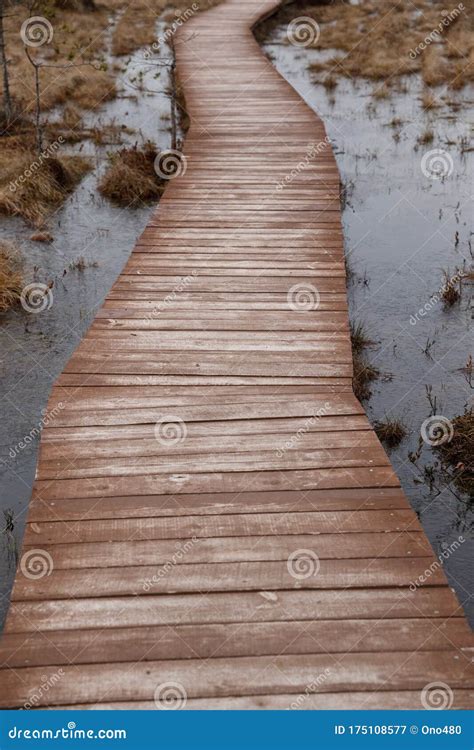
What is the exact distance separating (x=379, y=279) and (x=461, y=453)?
2985 mm

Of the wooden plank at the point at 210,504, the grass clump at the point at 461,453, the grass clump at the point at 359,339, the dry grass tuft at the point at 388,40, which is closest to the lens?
the wooden plank at the point at 210,504

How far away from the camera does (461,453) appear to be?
17.8 feet

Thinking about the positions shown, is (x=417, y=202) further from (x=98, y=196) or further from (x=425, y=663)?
(x=425, y=663)

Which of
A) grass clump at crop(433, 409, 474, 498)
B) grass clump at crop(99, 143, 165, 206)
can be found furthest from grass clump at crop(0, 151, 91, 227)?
grass clump at crop(433, 409, 474, 498)

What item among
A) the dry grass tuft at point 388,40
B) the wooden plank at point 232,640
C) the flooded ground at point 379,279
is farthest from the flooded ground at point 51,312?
the dry grass tuft at point 388,40

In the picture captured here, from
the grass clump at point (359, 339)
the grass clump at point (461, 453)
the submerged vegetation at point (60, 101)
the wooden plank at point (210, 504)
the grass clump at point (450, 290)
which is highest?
the wooden plank at point (210, 504)

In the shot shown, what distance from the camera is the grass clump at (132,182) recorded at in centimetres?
991

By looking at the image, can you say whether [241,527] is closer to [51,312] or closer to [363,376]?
[363,376]

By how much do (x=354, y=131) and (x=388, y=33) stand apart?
7.71 meters

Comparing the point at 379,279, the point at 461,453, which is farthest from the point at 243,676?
the point at 379,279

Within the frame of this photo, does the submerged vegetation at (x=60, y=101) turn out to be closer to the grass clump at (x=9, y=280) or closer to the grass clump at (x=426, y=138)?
the grass clump at (x=9, y=280)

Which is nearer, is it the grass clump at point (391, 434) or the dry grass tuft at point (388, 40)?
the grass clump at point (391, 434)

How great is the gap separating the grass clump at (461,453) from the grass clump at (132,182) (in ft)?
17.9

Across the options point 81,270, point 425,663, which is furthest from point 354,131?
point 425,663
